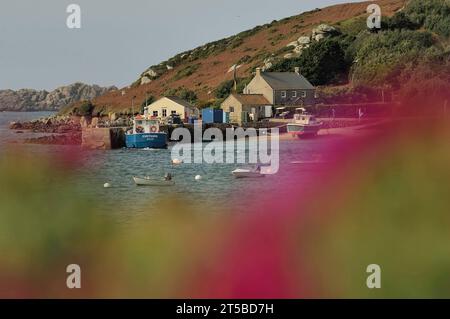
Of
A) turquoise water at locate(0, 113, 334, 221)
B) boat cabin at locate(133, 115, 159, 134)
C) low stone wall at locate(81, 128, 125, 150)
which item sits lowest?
turquoise water at locate(0, 113, 334, 221)

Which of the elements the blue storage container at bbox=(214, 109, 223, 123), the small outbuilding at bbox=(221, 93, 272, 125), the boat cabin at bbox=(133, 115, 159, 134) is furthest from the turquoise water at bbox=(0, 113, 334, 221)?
the small outbuilding at bbox=(221, 93, 272, 125)

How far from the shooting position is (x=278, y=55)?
71.8 metres

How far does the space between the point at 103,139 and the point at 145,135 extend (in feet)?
8.81

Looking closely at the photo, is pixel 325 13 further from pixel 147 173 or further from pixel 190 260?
pixel 190 260

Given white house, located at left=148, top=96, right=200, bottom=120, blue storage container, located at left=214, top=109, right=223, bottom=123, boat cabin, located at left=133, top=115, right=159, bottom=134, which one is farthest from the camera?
white house, located at left=148, top=96, right=200, bottom=120

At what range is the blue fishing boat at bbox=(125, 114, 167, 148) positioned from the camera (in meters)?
44.0

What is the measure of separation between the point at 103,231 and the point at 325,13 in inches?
3037

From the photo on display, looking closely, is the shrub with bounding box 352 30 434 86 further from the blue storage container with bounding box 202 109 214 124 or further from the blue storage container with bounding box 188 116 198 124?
the blue storage container with bounding box 188 116 198 124

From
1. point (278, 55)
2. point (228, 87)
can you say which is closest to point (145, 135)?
point (228, 87)

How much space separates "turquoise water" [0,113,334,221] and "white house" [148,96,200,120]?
16.4 m

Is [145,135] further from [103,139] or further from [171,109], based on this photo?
[171,109]

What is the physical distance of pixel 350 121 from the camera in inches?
1694

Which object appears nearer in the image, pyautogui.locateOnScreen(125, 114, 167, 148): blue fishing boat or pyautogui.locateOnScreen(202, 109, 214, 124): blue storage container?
pyautogui.locateOnScreen(125, 114, 167, 148): blue fishing boat

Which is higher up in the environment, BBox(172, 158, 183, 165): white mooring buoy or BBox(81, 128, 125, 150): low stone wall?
BBox(81, 128, 125, 150): low stone wall
